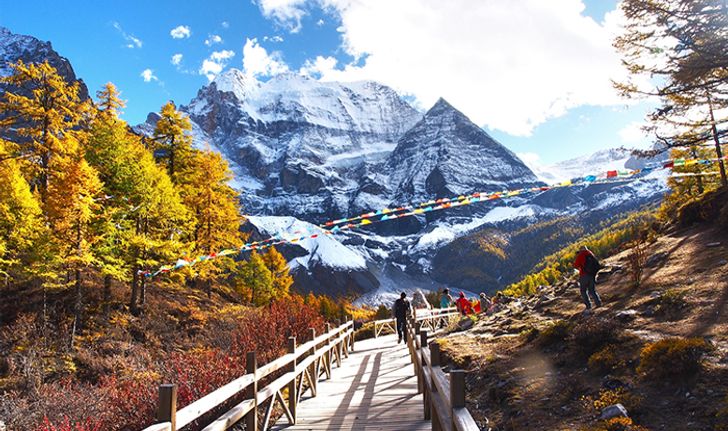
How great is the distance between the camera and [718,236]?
13.3 meters

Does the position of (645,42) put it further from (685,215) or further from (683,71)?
(685,215)

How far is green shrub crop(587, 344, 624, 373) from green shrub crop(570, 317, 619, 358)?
0.36 metres

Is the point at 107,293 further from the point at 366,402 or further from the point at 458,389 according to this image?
the point at 458,389

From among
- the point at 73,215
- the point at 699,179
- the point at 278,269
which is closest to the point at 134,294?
the point at 73,215

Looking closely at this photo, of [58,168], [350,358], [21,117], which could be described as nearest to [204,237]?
[58,168]

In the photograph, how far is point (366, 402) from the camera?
836 centimetres

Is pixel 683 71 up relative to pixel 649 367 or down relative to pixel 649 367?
up

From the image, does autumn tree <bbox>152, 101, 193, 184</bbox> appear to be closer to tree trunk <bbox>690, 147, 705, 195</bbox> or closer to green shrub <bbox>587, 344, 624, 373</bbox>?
green shrub <bbox>587, 344, 624, 373</bbox>

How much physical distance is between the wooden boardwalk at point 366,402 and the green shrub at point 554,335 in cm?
300

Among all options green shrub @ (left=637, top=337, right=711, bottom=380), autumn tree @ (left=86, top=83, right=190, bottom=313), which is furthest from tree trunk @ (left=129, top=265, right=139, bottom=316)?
green shrub @ (left=637, top=337, right=711, bottom=380)

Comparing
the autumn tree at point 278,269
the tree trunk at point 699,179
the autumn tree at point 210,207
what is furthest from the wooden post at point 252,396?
the autumn tree at point 278,269

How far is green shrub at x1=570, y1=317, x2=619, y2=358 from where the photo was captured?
26.9ft

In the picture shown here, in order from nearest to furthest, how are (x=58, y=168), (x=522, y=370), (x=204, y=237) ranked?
1. (x=522, y=370)
2. (x=58, y=168)
3. (x=204, y=237)

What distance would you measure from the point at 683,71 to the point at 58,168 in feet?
80.6
